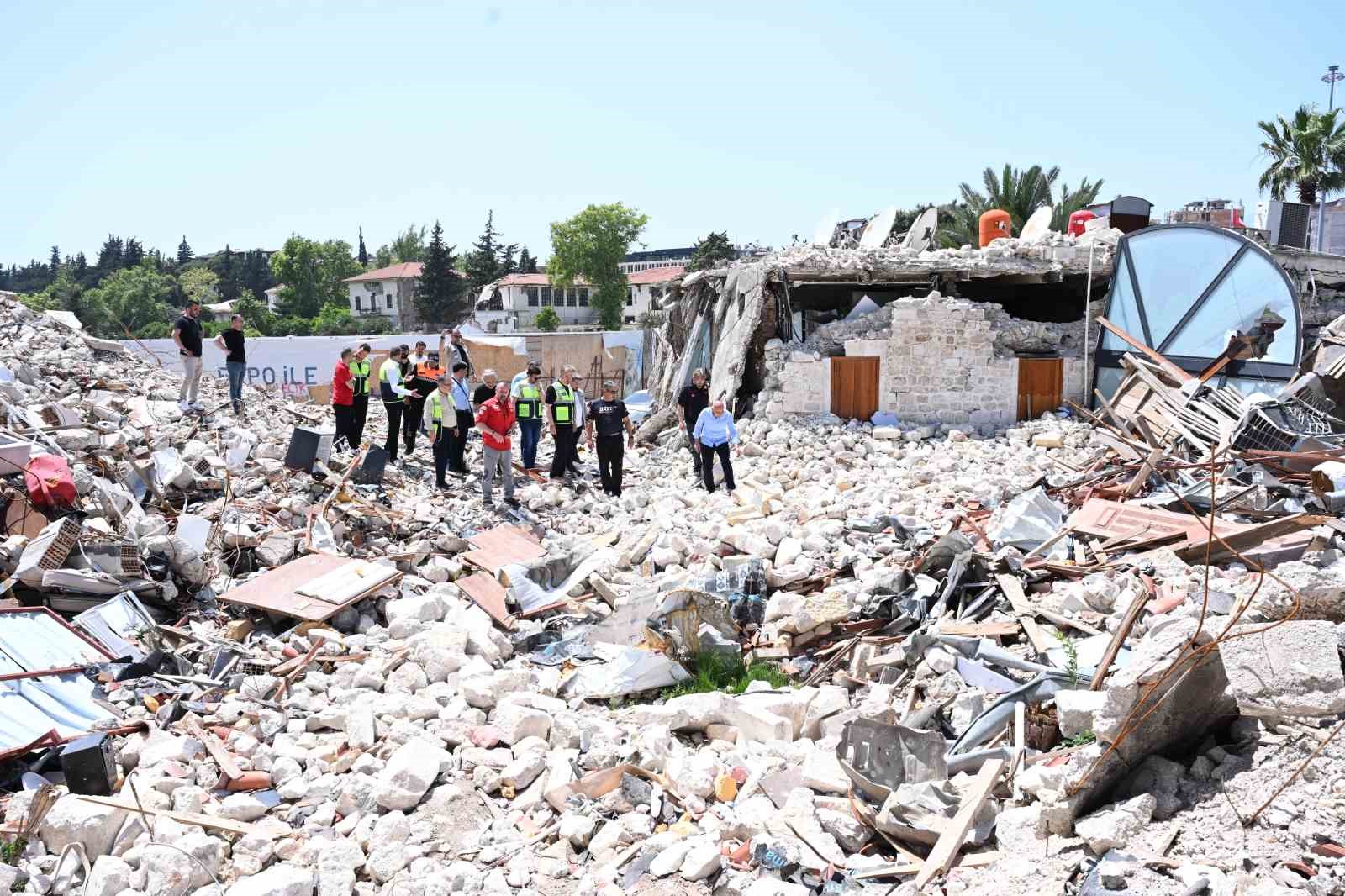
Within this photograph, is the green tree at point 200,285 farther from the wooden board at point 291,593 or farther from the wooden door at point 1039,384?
the wooden board at point 291,593

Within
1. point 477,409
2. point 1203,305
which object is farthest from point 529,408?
point 1203,305

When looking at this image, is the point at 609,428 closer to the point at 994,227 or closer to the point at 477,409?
the point at 477,409

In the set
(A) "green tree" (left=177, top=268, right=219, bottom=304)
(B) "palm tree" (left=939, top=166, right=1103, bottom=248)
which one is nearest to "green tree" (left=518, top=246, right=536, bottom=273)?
(A) "green tree" (left=177, top=268, right=219, bottom=304)

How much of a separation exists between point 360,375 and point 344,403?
41 centimetres

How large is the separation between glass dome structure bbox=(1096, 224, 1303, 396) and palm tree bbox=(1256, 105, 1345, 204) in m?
16.5

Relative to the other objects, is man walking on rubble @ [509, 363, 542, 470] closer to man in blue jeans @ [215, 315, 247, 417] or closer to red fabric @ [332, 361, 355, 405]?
red fabric @ [332, 361, 355, 405]

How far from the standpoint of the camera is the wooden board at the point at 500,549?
8039mm

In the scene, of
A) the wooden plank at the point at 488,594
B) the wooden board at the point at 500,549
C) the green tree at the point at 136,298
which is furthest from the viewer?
the green tree at the point at 136,298

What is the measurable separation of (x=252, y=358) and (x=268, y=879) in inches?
742

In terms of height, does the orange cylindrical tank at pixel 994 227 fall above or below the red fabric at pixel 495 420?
above

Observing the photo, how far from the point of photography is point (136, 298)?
159 ft

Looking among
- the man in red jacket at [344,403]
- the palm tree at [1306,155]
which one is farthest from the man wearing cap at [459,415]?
the palm tree at [1306,155]

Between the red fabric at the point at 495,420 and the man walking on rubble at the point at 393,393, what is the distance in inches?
62.1

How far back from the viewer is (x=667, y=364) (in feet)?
60.5
